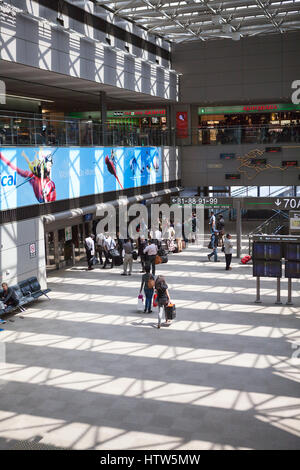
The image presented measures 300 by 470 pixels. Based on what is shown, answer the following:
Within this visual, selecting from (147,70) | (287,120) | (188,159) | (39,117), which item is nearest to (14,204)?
(39,117)

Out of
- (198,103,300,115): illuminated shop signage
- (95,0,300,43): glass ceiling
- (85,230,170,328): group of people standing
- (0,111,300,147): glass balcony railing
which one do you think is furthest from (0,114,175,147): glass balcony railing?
(198,103,300,115): illuminated shop signage

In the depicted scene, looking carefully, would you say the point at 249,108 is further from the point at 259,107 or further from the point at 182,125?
the point at 182,125

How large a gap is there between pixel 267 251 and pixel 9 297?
778cm

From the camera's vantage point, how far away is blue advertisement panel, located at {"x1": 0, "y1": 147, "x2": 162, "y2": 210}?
1606 cm

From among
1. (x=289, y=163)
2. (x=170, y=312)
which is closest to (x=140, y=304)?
(x=170, y=312)

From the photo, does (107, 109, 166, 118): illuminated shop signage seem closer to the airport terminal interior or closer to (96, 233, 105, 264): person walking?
the airport terminal interior

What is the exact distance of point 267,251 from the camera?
1583 centimetres

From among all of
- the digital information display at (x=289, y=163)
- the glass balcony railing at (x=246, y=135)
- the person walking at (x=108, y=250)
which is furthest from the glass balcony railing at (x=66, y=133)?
the digital information display at (x=289, y=163)

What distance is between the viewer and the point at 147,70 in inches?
1156

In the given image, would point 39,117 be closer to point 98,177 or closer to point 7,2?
point 7,2

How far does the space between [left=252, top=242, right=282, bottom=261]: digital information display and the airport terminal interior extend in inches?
1.7

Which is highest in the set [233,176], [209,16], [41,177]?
[209,16]

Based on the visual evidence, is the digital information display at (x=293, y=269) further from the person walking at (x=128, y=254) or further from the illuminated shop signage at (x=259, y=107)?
the illuminated shop signage at (x=259, y=107)

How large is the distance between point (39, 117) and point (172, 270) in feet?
26.6
